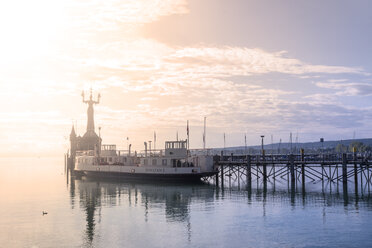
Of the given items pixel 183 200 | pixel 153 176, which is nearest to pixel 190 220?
pixel 183 200

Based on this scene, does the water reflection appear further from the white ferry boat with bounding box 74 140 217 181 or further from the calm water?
the white ferry boat with bounding box 74 140 217 181

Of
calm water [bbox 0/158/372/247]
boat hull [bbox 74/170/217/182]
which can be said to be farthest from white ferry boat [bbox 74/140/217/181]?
calm water [bbox 0/158/372/247]

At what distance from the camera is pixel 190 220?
1497 inches

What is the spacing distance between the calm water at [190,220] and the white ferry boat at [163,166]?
15.2 metres

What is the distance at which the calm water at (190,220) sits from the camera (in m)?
30.5

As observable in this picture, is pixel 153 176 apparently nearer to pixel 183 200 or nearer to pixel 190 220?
pixel 183 200

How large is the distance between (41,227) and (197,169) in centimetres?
4051

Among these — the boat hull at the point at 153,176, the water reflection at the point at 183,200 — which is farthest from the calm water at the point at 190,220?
the boat hull at the point at 153,176

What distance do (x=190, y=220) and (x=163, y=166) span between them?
38948 millimetres

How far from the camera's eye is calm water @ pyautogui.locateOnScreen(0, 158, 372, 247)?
3048cm

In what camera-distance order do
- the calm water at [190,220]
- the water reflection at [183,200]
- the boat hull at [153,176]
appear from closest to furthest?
the calm water at [190,220] < the water reflection at [183,200] < the boat hull at [153,176]

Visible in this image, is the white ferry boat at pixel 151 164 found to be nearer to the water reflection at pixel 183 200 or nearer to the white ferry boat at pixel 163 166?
the white ferry boat at pixel 163 166

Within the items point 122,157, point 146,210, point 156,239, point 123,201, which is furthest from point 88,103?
point 156,239

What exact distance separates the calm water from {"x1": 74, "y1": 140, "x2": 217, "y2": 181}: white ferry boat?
15161 millimetres
